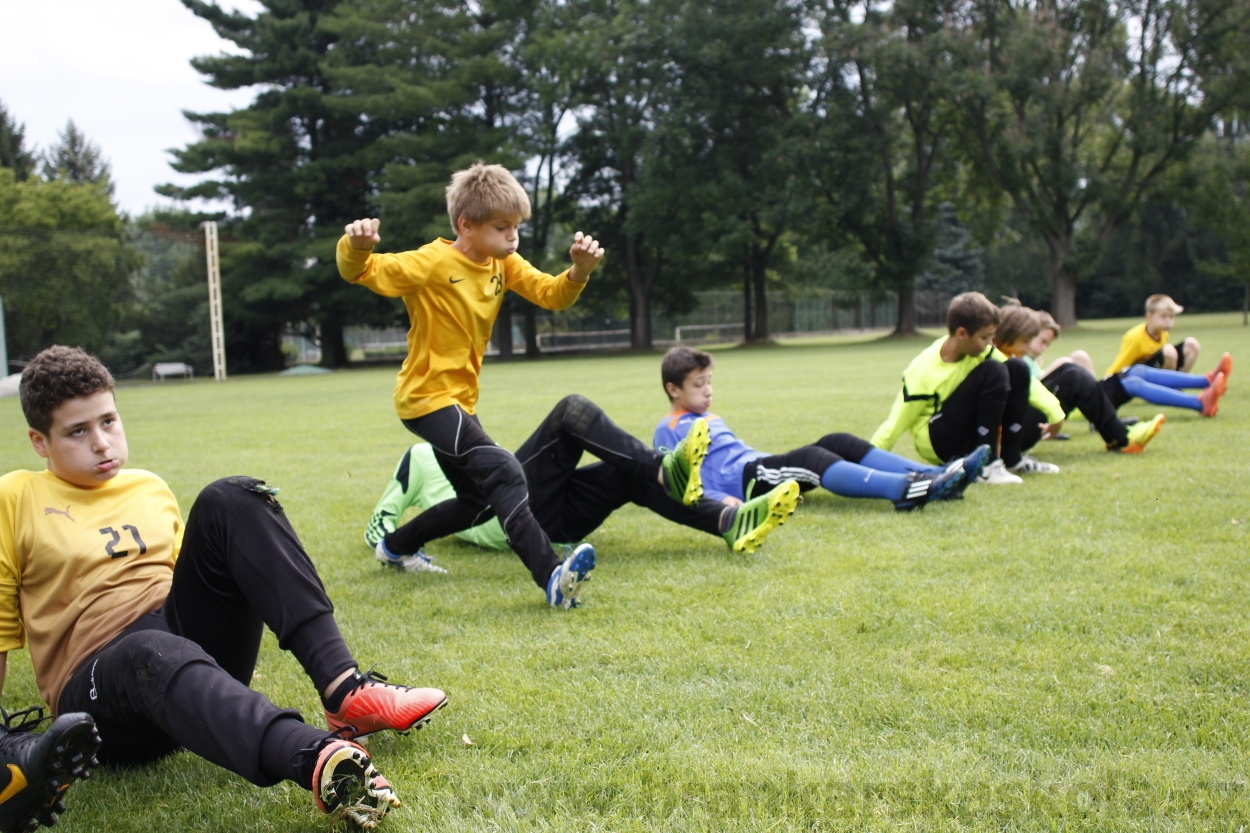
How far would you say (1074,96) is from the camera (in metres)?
35.0

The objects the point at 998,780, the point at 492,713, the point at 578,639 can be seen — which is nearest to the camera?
the point at 998,780

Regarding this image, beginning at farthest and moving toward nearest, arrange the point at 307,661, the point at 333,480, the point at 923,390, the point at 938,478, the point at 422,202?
1. the point at 422,202
2. the point at 333,480
3. the point at 923,390
4. the point at 938,478
5. the point at 307,661

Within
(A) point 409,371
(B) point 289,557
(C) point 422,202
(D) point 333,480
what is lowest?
(D) point 333,480

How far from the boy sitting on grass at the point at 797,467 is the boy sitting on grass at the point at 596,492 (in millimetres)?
523

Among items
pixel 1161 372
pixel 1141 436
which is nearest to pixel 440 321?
pixel 1141 436

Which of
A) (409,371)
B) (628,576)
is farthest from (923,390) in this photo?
(409,371)

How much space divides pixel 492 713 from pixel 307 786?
87 cm

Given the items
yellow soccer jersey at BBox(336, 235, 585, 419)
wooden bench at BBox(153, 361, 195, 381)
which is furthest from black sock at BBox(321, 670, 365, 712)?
wooden bench at BBox(153, 361, 195, 381)

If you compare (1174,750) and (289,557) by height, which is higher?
(289,557)

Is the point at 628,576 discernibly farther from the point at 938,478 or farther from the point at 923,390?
the point at 923,390

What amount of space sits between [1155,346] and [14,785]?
34.0 feet

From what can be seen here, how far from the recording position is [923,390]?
21.0 ft

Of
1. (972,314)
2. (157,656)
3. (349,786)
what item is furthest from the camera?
(972,314)

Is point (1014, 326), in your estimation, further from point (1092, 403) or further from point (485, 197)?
point (485, 197)
